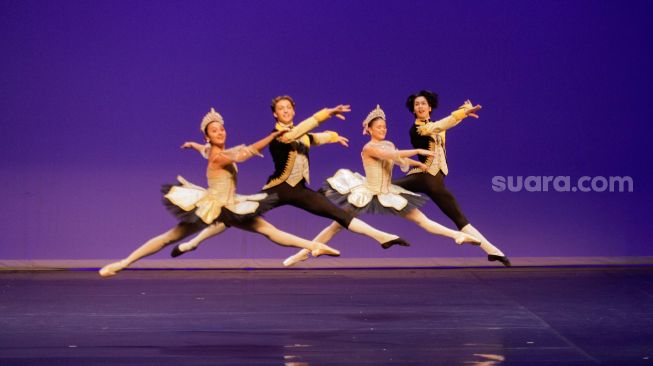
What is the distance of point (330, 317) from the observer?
7.50 meters

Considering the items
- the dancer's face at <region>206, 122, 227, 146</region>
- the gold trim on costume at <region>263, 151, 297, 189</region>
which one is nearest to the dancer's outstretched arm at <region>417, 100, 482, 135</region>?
the gold trim on costume at <region>263, 151, 297, 189</region>

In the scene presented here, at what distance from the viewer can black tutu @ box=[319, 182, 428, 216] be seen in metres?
6.67

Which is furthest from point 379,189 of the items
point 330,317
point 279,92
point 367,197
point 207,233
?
point 279,92

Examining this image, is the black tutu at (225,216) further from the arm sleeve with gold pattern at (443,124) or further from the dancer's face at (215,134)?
the arm sleeve with gold pattern at (443,124)

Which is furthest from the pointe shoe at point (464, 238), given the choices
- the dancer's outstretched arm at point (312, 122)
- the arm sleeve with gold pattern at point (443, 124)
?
the dancer's outstretched arm at point (312, 122)

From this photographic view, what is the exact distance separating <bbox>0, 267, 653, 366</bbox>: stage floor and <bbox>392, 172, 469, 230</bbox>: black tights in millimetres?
750

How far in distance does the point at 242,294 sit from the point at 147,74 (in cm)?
231

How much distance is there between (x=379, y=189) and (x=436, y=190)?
1.49ft

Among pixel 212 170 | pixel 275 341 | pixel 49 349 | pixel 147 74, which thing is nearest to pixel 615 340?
pixel 275 341

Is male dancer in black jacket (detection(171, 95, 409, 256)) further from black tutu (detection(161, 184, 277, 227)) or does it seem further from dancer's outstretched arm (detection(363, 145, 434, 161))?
dancer's outstretched arm (detection(363, 145, 434, 161))

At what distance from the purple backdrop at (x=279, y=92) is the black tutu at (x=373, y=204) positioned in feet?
9.23

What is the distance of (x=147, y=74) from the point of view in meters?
9.56

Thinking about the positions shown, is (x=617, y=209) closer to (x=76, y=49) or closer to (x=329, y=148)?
(x=329, y=148)

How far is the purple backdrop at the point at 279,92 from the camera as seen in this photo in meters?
9.55
